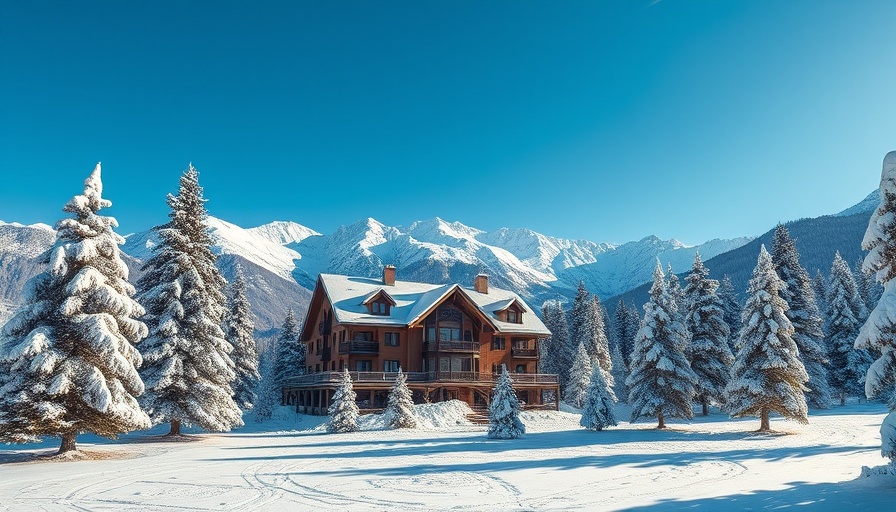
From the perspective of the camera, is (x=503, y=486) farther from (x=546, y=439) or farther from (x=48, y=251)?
(x=48, y=251)

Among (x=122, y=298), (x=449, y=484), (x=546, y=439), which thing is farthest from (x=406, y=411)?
(x=449, y=484)

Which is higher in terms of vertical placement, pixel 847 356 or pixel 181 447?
pixel 847 356

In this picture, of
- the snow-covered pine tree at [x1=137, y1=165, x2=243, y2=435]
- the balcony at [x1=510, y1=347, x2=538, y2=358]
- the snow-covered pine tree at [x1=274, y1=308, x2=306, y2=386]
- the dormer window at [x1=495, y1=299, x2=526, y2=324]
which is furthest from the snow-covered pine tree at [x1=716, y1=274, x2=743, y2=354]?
the snow-covered pine tree at [x1=137, y1=165, x2=243, y2=435]

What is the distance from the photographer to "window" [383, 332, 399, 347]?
4681 cm

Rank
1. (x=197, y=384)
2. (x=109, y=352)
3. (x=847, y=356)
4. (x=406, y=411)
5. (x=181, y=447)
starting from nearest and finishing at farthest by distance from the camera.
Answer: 1. (x=109, y=352)
2. (x=181, y=447)
3. (x=197, y=384)
4. (x=406, y=411)
5. (x=847, y=356)

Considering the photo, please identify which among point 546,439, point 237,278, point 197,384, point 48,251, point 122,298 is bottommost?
point 546,439

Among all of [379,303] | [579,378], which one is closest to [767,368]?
[579,378]

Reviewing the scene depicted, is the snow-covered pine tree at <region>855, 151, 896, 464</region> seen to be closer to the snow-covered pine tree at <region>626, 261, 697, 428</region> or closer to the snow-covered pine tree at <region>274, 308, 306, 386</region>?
the snow-covered pine tree at <region>626, 261, 697, 428</region>

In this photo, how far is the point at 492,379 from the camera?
4725 cm

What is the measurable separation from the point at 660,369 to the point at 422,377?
18.4 meters

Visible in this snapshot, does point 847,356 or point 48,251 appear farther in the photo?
point 847,356

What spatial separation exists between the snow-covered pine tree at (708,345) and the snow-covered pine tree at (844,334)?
1459 cm

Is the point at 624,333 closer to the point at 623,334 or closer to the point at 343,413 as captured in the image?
the point at 623,334

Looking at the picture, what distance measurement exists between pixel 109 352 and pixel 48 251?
16.7ft
